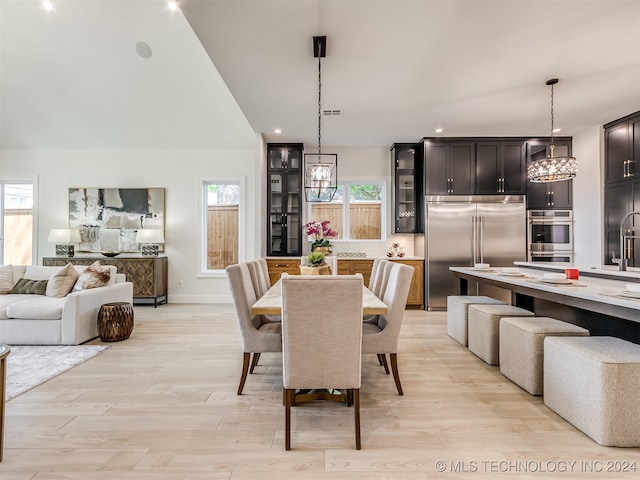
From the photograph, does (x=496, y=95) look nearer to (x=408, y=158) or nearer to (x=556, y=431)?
(x=408, y=158)

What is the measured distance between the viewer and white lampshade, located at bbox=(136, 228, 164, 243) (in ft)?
17.8

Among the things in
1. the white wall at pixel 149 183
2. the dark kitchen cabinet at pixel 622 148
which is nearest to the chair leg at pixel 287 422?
the white wall at pixel 149 183

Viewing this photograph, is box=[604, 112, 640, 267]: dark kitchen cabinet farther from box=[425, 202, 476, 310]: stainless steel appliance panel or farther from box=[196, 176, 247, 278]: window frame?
box=[196, 176, 247, 278]: window frame

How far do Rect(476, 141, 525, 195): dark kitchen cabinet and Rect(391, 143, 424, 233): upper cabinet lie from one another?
951mm

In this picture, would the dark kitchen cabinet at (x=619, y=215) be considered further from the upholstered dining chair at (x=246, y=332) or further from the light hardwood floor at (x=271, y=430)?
the upholstered dining chair at (x=246, y=332)

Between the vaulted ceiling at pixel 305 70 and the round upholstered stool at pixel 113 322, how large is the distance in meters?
2.82

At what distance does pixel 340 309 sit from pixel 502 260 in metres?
4.46

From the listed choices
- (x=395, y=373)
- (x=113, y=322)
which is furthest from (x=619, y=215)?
(x=113, y=322)

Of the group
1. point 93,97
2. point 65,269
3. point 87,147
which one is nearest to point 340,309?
point 65,269

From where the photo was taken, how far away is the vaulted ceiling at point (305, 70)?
242 centimetres

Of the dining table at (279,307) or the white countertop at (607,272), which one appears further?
the white countertop at (607,272)

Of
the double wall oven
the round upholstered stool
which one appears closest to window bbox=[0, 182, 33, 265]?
the round upholstered stool

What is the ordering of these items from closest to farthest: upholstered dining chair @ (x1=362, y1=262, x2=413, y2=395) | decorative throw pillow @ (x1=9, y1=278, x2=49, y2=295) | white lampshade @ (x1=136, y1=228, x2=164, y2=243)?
upholstered dining chair @ (x1=362, y1=262, x2=413, y2=395)
decorative throw pillow @ (x1=9, y1=278, x2=49, y2=295)
white lampshade @ (x1=136, y1=228, x2=164, y2=243)

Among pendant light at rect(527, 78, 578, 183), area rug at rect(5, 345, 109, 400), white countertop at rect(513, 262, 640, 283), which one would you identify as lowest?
area rug at rect(5, 345, 109, 400)
